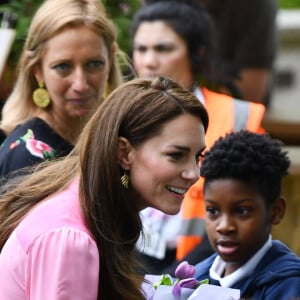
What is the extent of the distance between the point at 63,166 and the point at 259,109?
6.26ft

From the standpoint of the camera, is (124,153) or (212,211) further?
(212,211)

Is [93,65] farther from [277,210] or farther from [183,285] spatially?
[183,285]

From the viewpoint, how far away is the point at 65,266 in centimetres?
380

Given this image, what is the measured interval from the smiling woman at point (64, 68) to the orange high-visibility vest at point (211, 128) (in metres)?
0.65

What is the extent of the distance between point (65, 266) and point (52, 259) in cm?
5

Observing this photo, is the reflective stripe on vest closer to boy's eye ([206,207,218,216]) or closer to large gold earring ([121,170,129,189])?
boy's eye ([206,207,218,216])

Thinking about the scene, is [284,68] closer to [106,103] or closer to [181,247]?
[181,247]

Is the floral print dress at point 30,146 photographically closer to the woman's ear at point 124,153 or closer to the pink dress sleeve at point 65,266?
the woman's ear at point 124,153

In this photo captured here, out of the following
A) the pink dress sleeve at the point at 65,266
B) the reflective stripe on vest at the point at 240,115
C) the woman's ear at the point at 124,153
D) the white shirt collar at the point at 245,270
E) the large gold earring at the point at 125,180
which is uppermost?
the woman's ear at the point at 124,153

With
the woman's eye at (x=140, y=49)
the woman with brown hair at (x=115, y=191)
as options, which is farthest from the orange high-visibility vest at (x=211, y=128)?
the woman with brown hair at (x=115, y=191)

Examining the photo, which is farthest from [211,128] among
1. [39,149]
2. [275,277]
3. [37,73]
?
Answer: [275,277]

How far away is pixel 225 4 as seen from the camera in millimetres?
7289

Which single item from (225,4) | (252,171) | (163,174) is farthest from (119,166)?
(225,4)

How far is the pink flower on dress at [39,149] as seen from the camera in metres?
5.07
